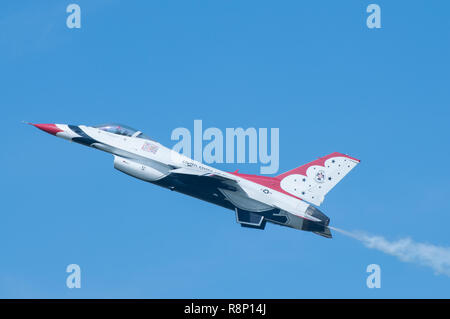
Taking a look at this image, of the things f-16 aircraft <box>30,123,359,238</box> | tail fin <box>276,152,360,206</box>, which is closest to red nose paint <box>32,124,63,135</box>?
f-16 aircraft <box>30,123,359,238</box>

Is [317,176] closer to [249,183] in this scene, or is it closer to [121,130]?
[249,183]

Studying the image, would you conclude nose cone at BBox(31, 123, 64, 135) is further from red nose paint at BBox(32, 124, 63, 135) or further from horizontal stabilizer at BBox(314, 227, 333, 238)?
horizontal stabilizer at BBox(314, 227, 333, 238)

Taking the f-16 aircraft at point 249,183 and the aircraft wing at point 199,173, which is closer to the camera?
the aircraft wing at point 199,173

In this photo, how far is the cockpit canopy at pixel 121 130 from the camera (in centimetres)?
3697

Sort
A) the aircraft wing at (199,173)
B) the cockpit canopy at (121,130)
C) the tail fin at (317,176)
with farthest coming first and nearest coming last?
the cockpit canopy at (121,130) → the tail fin at (317,176) → the aircraft wing at (199,173)

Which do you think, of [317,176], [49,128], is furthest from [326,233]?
[49,128]

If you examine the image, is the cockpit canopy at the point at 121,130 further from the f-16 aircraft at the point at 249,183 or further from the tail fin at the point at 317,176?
the tail fin at the point at 317,176

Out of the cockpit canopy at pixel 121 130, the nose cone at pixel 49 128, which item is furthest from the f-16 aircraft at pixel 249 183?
the nose cone at pixel 49 128

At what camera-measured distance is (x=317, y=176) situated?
1405 inches

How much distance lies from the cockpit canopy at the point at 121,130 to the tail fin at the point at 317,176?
6550mm

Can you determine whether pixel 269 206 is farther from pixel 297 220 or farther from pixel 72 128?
pixel 72 128

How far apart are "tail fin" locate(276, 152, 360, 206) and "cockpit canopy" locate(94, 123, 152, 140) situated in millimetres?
6550
